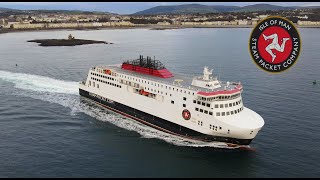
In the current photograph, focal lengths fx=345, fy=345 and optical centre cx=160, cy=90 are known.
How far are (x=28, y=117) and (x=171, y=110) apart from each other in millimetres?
21026

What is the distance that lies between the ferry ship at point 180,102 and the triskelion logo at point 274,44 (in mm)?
18621

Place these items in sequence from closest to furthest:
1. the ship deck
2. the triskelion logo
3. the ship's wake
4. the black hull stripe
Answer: the triskelion logo, the black hull stripe, the ship deck, the ship's wake

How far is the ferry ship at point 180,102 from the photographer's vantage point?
39.3 metres

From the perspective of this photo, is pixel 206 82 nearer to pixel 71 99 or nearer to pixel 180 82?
pixel 180 82

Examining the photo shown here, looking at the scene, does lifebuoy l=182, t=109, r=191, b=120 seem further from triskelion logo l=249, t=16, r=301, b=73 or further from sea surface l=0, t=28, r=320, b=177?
triskelion logo l=249, t=16, r=301, b=73

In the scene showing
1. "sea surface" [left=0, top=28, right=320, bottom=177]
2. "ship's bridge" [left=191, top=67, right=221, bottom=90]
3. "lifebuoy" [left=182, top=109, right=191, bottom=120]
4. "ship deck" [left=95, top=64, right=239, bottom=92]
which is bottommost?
"sea surface" [left=0, top=28, right=320, bottom=177]

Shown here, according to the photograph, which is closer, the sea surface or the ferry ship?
the sea surface

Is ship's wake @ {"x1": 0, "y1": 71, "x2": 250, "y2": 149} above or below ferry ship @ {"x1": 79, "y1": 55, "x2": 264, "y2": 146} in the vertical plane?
below

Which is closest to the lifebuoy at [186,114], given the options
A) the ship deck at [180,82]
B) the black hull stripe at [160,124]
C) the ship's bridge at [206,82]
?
the black hull stripe at [160,124]

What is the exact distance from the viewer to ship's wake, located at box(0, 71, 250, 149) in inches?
1693

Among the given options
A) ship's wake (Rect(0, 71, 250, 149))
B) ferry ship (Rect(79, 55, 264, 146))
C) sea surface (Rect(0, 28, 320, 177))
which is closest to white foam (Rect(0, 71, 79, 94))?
ship's wake (Rect(0, 71, 250, 149))

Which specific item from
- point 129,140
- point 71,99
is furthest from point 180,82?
point 71,99

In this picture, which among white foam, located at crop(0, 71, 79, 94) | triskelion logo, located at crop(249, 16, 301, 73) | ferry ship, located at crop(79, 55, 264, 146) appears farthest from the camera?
white foam, located at crop(0, 71, 79, 94)

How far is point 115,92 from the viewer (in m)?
54.1
